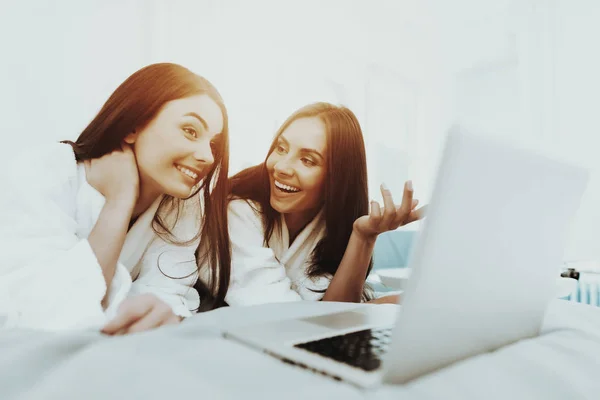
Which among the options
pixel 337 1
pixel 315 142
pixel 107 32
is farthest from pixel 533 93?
pixel 107 32

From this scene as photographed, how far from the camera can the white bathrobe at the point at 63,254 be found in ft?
2.16

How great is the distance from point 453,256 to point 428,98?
2.76 meters

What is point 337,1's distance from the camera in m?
1.92

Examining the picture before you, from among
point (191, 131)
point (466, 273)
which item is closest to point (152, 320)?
point (466, 273)

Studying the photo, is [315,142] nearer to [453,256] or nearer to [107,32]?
[107,32]

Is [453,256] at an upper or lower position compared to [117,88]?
lower

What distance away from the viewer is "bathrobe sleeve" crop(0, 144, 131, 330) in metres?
Answer: 0.65

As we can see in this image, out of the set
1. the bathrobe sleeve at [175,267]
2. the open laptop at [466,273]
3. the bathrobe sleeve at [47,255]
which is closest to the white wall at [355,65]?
the open laptop at [466,273]

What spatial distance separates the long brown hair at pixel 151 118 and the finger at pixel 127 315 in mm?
515

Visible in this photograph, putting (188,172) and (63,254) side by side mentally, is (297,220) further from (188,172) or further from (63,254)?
(63,254)

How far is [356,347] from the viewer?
1.41 ft

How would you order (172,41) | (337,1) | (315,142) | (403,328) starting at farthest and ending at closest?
(337,1)
(315,142)
(172,41)
(403,328)

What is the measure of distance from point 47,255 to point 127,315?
0.29 meters

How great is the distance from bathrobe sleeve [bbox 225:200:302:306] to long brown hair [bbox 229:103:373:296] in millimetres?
37
